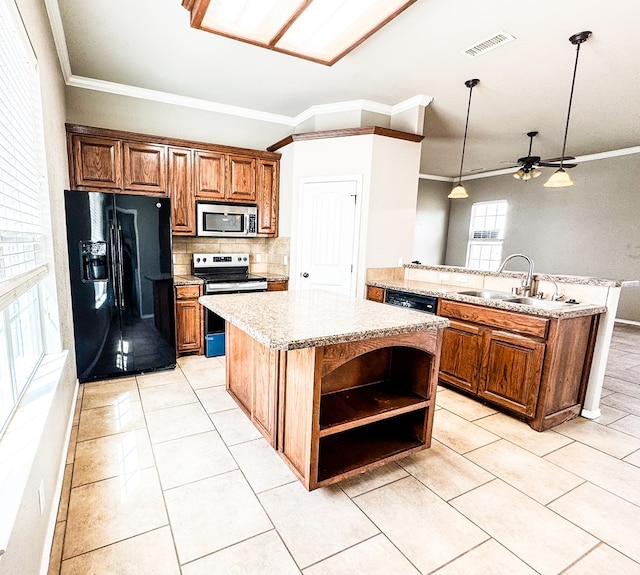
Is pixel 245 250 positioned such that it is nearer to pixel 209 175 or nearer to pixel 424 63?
pixel 209 175

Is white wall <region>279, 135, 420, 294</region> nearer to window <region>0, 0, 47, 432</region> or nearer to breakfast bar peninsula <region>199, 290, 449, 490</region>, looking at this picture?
breakfast bar peninsula <region>199, 290, 449, 490</region>

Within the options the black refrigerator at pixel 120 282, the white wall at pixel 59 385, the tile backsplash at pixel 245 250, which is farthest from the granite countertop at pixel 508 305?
the white wall at pixel 59 385

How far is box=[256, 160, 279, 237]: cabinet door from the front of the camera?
434 centimetres

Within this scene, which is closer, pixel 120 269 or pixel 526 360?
pixel 526 360

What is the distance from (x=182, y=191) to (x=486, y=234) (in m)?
7.04

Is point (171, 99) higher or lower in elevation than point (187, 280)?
higher

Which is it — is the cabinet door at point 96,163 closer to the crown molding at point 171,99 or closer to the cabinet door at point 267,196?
the crown molding at point 171,99

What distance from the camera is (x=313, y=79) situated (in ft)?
11.6

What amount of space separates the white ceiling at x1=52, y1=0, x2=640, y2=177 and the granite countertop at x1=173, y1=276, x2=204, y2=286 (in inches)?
82.8

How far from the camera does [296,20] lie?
2344mm

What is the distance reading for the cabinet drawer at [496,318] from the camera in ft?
8.19

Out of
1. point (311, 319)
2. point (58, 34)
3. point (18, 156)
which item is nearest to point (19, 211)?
point (18, 156)

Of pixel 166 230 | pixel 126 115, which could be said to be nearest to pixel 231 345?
pixel 166 230

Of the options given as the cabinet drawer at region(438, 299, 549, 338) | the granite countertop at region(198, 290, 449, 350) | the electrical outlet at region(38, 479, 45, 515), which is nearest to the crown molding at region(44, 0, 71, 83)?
the granite countertop at region(198, 290, 449, 350)
